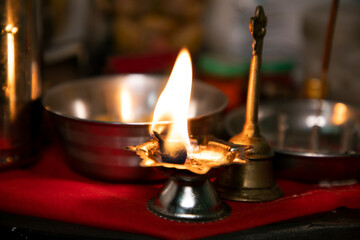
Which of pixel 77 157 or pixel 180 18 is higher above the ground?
pixel 180 18

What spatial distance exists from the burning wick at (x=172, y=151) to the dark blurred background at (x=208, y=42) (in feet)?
1.64

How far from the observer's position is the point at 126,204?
648 mm

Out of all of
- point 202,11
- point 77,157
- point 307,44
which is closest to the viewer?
point 77,157

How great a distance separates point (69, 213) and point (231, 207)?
0.21 m

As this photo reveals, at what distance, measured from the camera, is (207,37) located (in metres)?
1.53

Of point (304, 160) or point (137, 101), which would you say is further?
point (137, 101)

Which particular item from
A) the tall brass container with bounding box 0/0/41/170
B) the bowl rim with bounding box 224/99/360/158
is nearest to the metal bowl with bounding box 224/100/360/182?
the bowl rim with bounding box 224/99/360/158

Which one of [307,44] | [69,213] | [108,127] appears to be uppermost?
[307,44]

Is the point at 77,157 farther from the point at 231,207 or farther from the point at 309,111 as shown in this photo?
the point at 309,111

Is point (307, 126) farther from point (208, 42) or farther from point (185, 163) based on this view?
point (208, 42)

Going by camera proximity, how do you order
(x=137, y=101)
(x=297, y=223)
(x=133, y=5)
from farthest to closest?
(x=133, y=5), (x=137, y=101), (x=297, y=223)

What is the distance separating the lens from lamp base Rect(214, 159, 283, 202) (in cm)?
67

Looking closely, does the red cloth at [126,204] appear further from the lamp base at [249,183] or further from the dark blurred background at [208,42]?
the dark blurred background at [208,42]

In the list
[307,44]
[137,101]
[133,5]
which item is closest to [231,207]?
[137,101]
